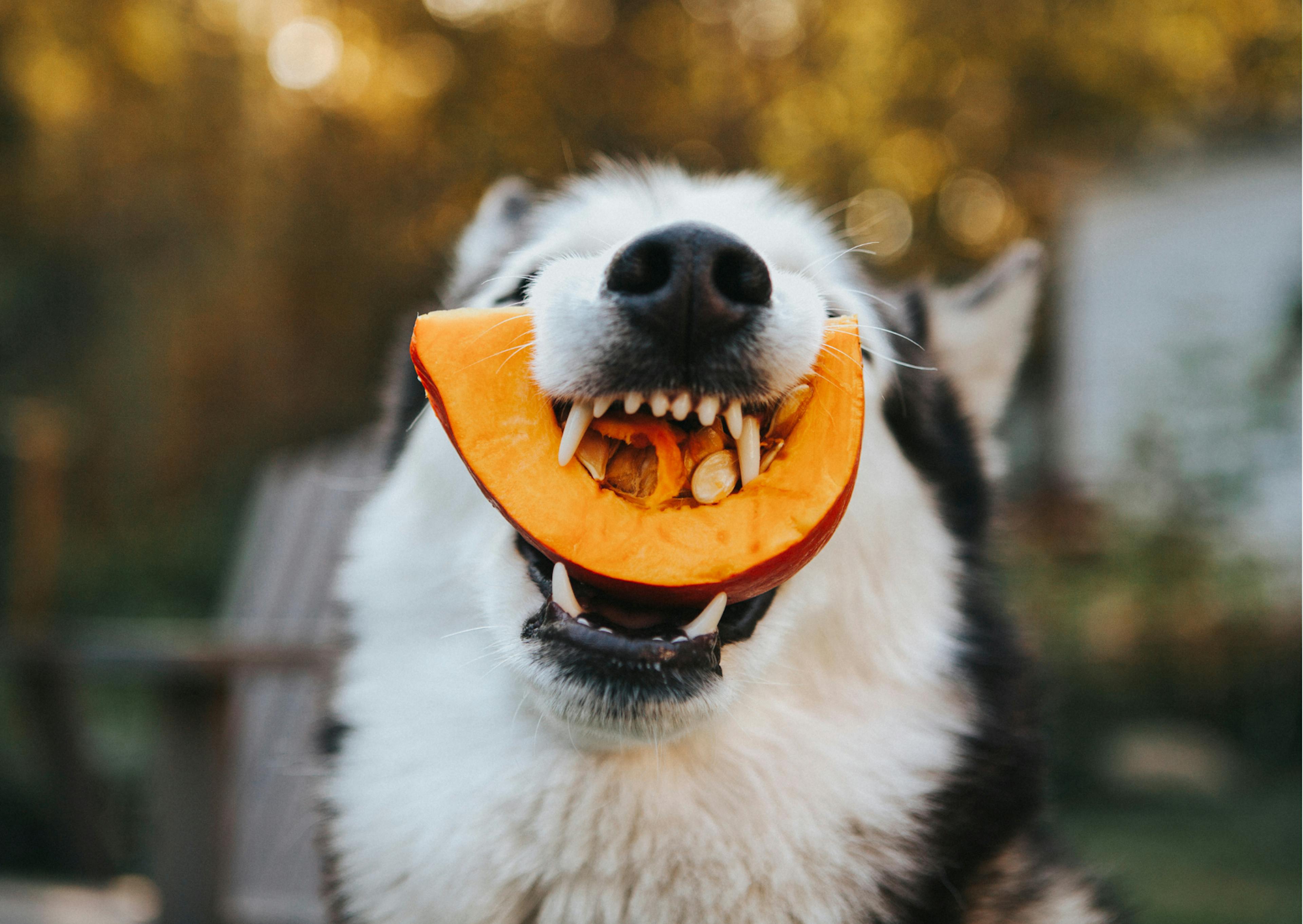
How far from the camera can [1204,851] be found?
5539mm

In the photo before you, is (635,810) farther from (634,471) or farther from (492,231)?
(492,231)

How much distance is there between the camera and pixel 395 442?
107 inches

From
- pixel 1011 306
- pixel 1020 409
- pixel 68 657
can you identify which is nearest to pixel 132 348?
pixel 68 657

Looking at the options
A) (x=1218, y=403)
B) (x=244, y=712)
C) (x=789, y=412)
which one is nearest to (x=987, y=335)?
(x=789, y=412)

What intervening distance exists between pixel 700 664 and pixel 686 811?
376 millimetres

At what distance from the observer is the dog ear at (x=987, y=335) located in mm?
2637

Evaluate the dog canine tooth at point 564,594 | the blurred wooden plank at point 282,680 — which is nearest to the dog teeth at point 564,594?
the dog canine tooth at point 564,594

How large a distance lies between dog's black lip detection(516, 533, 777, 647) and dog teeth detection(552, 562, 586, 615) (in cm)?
3

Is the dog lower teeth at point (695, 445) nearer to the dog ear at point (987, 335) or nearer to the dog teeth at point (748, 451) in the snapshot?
the dog teeth at point (748, 451)

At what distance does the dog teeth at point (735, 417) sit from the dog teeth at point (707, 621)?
28 centimetres

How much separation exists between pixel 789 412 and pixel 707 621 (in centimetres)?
41

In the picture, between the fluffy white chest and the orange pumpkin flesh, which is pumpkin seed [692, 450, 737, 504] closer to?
the orange pumpkin flesh

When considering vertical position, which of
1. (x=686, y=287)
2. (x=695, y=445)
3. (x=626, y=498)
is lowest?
(x=626, y=498)

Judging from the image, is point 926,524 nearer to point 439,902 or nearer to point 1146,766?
point 439,902
